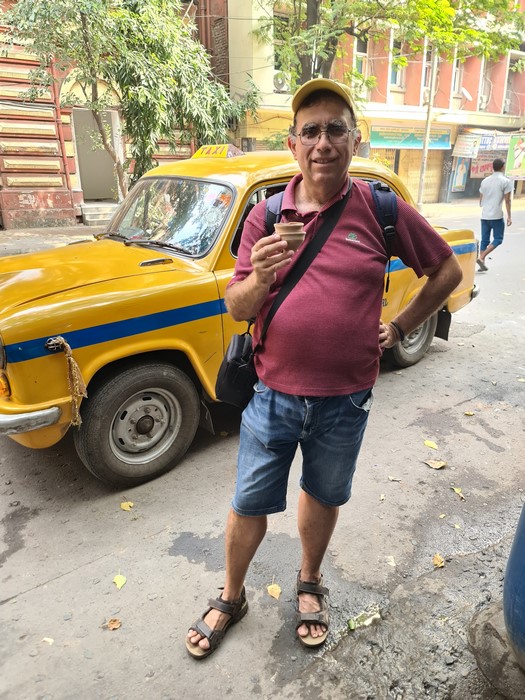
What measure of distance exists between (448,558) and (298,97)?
7.77 feet

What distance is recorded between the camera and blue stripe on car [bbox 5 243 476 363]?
2.69 meters

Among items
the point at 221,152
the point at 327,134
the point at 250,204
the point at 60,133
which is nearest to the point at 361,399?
the point at 327,134

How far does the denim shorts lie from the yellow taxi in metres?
1.22

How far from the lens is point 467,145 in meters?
24.1

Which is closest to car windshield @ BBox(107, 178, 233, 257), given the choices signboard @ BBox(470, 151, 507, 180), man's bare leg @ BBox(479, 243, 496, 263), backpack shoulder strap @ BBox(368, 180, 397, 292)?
backpack shoulder strap @ BBox(368, 180, 397, 292)

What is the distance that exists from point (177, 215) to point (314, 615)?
271 centimetres

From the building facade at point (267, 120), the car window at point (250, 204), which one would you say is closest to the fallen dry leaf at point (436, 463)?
the car window at point (250, 204)

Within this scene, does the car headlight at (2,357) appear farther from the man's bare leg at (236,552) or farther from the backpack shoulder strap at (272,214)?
the backpack shoulder strap at (272,214)

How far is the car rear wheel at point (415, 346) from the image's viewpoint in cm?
520

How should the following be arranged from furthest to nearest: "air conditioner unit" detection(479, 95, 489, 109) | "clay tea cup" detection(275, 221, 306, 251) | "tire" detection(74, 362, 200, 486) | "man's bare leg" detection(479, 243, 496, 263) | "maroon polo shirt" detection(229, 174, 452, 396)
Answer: "air conditioner unit" detection(479, 95, 489, 109), "man's bare leg" detection(479, 243, 496, 263), "tire" detection(74, 362, 200, 486), "maroon polo shirt" detection(229, 174, 452, 396), "clay tea cup" detection(275, 221, 306, 251)

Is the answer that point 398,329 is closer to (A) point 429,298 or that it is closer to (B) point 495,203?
(A) point 429,298

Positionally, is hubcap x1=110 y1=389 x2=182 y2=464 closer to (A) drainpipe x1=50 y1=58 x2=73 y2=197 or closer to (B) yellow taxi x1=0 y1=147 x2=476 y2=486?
(B) yellow taxi x1=0 y1=147 x2=476 y2=486

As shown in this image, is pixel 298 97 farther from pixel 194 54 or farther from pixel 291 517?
pixel 194 54

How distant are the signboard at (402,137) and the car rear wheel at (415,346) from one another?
17952 millimetres
